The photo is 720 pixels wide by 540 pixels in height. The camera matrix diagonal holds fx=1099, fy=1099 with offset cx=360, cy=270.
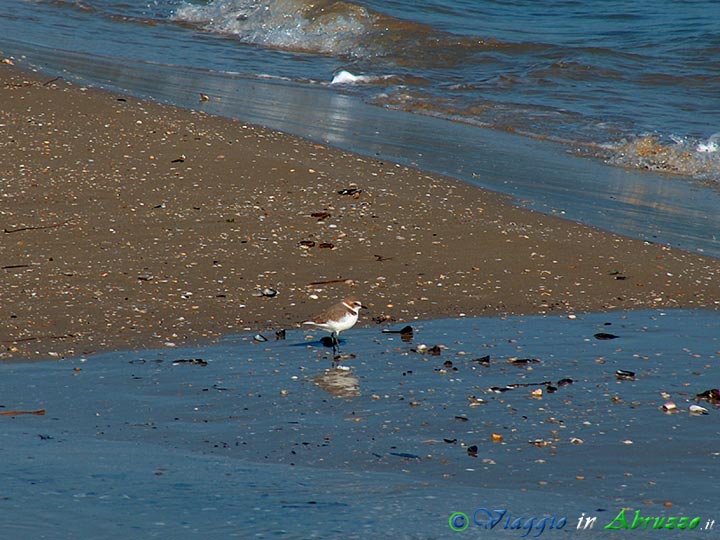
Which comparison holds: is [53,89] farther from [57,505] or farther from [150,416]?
[57,505]

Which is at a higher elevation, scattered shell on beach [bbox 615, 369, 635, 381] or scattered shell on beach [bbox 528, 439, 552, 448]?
scattered shell on beach [bbox 615, 369, 635, 381]

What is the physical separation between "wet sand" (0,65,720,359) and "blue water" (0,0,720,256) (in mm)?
1026

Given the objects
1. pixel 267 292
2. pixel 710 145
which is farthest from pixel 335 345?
pixel 710 145

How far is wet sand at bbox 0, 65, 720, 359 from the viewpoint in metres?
6.23

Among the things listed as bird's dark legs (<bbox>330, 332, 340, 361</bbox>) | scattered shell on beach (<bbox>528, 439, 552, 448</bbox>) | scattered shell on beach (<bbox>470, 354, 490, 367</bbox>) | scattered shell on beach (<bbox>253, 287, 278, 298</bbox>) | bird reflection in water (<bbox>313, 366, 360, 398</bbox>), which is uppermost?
scattered shell on beach (<bbox>470, 354, 490, 367</bbox>)

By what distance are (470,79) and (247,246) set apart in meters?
9.62

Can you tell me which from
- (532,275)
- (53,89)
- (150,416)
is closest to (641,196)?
(532,275)

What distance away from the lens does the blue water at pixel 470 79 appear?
10227 mm

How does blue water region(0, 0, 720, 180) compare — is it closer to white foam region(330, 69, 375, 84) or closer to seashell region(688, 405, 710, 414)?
white foam region(330, 69, 375, 84)

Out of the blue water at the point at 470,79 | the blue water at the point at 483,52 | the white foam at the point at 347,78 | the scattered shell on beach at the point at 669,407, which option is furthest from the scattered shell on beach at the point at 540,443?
the white foam at the point at 347,78

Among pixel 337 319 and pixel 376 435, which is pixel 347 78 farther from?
pixel 376 435

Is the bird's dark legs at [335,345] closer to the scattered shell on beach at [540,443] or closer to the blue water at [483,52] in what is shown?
the scattered shell on beach at [540,443]

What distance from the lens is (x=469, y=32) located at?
20.2 metres

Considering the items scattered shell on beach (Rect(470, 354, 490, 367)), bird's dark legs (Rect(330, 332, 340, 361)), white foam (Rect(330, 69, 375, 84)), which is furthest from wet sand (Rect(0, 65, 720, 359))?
white foam (Rect(330, 69, 375, 84))
